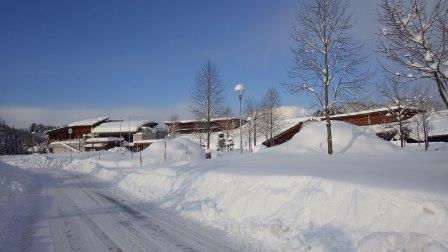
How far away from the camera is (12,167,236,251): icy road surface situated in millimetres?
7977

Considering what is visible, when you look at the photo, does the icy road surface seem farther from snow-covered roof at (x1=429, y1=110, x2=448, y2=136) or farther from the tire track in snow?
snow-covered roof at (x1=429, y1=110, x2=448, y2=136)

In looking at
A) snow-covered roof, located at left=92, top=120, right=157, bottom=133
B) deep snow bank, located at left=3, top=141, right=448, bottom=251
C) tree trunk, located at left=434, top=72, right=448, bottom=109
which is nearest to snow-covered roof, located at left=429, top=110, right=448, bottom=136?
tree trunk, located at left=434, top=72, right=448, bottom=109

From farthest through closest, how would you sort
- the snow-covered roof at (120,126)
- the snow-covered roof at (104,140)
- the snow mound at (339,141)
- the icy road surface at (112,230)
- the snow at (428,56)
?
the snow-covered roof at (120,126) → the snow-covered roof at (104,140) → the snow mound at (339,141) → the snow at (428,56) → the icy road surface at (112,230)

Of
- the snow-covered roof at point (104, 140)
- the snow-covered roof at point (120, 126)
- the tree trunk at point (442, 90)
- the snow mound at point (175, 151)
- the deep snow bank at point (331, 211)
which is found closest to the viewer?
the deep snow bank at point (331, 211)

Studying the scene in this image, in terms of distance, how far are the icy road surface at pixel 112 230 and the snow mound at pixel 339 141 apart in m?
16.3

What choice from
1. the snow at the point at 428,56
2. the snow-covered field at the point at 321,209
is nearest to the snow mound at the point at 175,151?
the snow-covered field at the point at 321,209

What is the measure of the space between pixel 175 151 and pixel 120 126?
62989 mm

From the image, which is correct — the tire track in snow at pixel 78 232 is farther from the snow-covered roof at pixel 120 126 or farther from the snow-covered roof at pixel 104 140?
the snow-covered roof at pixel 120 126

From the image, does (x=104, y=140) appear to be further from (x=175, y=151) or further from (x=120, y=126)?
(x=175, y=151)

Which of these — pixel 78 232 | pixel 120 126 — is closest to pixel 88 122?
pixel 120 126

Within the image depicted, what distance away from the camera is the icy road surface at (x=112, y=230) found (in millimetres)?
7977

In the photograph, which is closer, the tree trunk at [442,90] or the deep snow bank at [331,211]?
the deep snow bank at [331,211]

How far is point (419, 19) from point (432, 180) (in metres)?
3.76

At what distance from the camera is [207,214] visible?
36.7 ft
